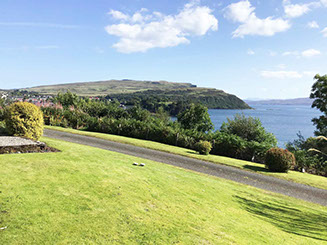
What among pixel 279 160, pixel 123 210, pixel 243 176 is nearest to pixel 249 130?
pixel 279 160

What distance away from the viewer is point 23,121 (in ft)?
39.6

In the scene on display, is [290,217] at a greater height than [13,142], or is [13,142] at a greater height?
[13,142]

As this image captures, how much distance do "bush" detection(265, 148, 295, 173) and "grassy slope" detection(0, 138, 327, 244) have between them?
679 cm

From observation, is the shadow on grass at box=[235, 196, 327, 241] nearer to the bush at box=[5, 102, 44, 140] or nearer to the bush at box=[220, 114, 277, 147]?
the bush at box=[5, 102, 44, 140]

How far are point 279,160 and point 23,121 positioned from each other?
1702 cm

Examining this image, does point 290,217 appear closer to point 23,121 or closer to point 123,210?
point 123,210

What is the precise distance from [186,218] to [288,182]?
1133cm

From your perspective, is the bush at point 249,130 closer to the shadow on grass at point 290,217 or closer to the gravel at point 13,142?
the shadow on grass at point 290,217

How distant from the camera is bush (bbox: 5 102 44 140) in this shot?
1197 cm

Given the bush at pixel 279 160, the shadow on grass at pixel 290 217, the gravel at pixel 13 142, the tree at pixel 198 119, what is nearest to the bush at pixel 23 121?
the gravel at pixel 13 142

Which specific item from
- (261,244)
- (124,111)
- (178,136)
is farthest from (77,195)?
(124,111)

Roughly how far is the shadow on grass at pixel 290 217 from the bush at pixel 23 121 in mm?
11162

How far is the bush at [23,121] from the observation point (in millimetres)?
11969

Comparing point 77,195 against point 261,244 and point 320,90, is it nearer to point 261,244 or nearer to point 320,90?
point 261,244
